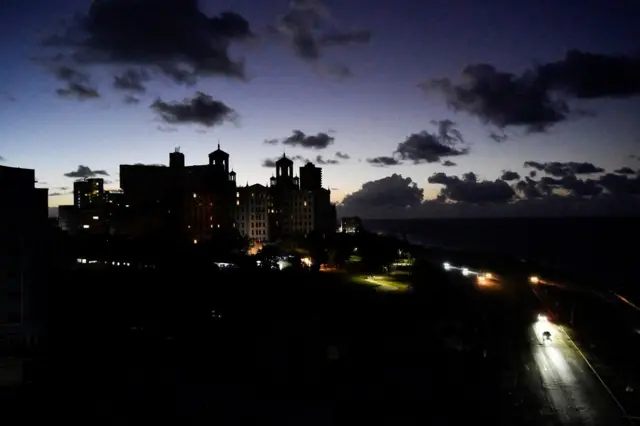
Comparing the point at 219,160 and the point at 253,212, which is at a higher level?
the point at 219,160

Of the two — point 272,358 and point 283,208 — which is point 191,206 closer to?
point 283,208

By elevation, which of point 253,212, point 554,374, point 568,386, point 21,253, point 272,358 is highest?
point 253,212

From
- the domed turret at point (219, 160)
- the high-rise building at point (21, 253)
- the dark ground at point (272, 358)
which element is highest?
the domed turret at point (219, 160)

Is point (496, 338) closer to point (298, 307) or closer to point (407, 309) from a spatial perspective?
point (407, 309)

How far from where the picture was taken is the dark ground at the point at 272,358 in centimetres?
2675

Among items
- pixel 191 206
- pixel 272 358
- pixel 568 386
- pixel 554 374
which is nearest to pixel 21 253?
pixel 272 358

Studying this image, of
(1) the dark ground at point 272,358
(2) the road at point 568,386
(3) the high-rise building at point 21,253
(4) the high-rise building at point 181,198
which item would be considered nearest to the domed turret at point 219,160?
(4) the high-rise building at point 181,198

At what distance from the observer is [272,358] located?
34.7 meters

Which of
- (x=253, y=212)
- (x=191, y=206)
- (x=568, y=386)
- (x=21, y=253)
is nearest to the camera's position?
(x=568, y=386)

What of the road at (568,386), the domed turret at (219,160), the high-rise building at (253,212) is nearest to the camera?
the road at (568,386)

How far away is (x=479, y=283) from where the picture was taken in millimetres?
73250

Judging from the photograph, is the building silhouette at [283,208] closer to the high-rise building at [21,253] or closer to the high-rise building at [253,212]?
the high-rise building at [253,212]

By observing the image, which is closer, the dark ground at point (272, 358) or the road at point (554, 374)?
the dark ground at point (272, 358)

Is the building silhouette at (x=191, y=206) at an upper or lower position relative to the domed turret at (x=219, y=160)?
lower
